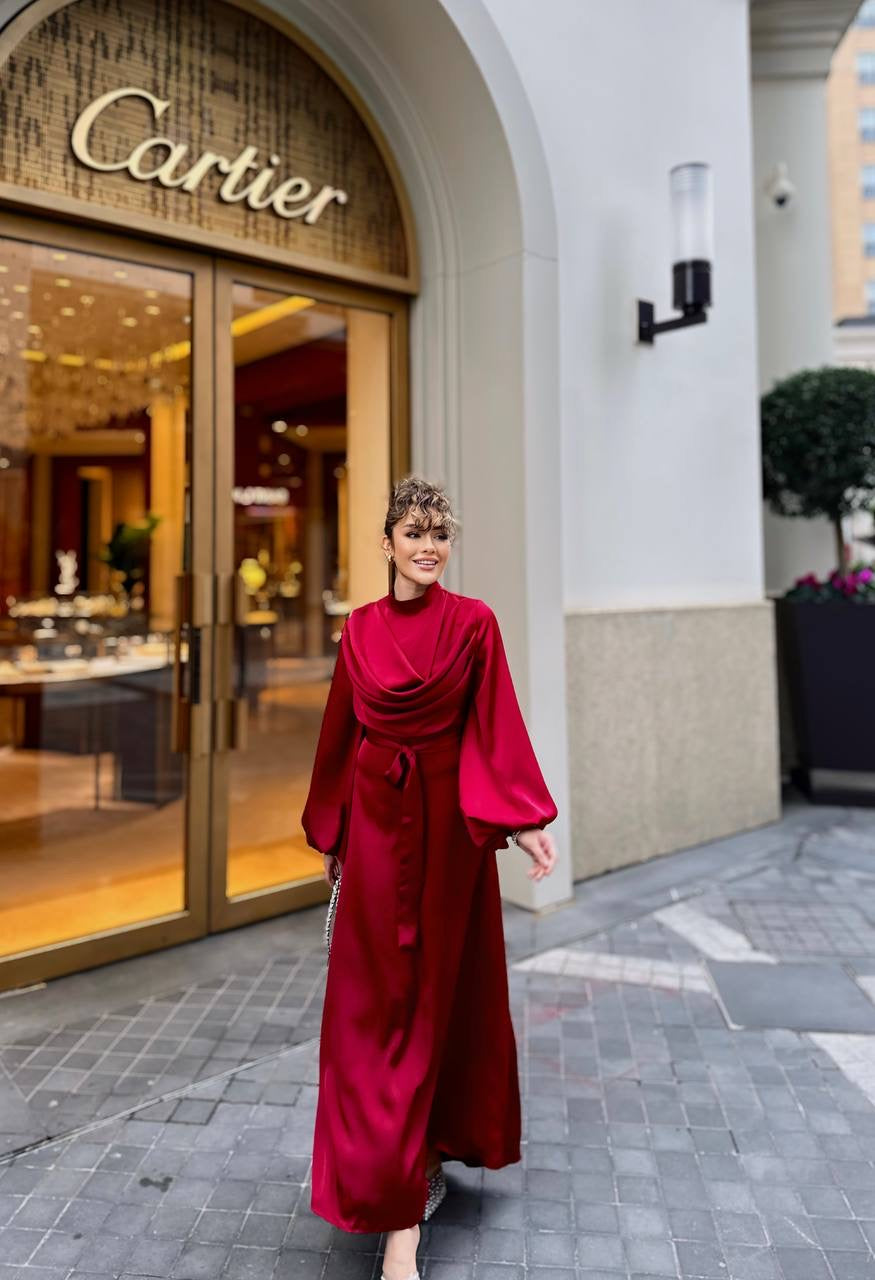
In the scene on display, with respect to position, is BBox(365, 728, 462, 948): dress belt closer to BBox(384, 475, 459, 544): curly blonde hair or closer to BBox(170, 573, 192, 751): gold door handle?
BBox(384, 475, 459, 544): curly blonde hair

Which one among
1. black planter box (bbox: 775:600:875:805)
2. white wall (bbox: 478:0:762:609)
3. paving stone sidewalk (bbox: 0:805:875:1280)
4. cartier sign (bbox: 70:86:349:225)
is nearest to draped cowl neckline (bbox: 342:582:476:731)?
paving stone sidewalk (bbox: 0:805:875:1280)

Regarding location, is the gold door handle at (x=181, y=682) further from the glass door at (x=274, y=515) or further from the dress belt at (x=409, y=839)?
the dress belt at (x=409, y=839)

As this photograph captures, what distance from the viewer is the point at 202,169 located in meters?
3.43

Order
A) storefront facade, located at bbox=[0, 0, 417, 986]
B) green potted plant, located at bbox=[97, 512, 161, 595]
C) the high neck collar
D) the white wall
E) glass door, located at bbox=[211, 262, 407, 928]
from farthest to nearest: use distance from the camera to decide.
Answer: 1. green potted plant, located at bbox=[97, 512, 161, 595]
2. the white wall
3. glass door, located at bbox=[211, 262, 407, 928]
4. storefront facade, located at bbox=[0, 0, 417, 986]
5. the high neck collar

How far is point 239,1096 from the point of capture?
245cm

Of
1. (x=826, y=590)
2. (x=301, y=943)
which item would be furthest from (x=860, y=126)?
(x=301, y=943)

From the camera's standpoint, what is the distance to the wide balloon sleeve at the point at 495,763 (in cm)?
175

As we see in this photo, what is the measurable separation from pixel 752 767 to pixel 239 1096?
3648mm

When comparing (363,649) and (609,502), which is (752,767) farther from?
(363,649)

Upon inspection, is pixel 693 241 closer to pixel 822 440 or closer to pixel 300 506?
pixel 822 440

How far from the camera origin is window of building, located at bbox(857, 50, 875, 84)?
52.6 m

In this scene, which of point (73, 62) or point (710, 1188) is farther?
point (73, 62)

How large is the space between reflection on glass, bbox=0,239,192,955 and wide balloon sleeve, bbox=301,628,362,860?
184cm

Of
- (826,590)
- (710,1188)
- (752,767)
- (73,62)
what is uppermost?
(73,62)
